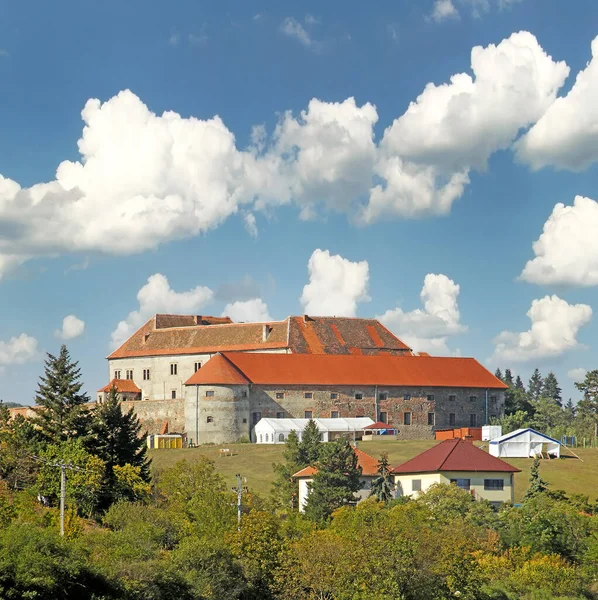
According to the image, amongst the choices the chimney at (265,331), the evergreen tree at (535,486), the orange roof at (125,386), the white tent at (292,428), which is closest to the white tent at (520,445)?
the evergreen tree at (535,486)

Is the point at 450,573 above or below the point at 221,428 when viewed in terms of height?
below

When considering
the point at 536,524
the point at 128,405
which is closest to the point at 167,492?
the point at 536,524

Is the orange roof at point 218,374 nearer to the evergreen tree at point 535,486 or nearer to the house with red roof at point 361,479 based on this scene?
the house with red roof at point 361,479

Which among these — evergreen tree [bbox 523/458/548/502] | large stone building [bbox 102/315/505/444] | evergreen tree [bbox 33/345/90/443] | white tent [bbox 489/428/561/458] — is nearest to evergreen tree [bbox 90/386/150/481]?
evergreen tree [bbox 33/345/90/443]

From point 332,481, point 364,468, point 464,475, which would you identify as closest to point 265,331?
point 364,468

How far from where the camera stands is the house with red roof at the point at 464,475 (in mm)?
81938

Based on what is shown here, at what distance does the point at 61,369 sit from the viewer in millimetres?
80188

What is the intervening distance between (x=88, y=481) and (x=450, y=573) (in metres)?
24.2

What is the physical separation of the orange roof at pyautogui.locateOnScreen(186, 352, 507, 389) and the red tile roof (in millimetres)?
35352

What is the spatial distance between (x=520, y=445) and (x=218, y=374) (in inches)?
1303

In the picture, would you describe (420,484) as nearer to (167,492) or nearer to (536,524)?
(536,524)

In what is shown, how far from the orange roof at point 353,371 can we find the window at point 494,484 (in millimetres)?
40410

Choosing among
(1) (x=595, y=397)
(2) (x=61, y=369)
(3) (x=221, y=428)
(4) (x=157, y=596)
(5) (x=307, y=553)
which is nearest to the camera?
(4) (x=157, y=596)

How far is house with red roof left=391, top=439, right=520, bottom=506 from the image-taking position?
3226 inches
